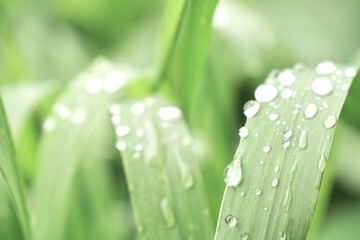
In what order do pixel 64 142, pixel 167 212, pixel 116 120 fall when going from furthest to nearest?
pixel 64 142 < pixel 116 120 < pixel 167 212

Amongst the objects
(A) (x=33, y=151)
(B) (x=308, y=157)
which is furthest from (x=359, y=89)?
(A) (x=33, y=151)

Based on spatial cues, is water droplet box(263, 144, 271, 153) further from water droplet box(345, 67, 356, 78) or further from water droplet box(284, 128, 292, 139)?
water droplet box(345, 67, 356, 78)

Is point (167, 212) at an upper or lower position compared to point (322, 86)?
lower

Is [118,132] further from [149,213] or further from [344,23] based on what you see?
[344,23]

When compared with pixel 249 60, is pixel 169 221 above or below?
below

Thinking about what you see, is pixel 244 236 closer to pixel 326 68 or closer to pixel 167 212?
pixel 167 212

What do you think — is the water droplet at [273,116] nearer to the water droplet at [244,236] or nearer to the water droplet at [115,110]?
the water droplet at [244,236]

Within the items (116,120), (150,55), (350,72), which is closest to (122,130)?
(116,120)
